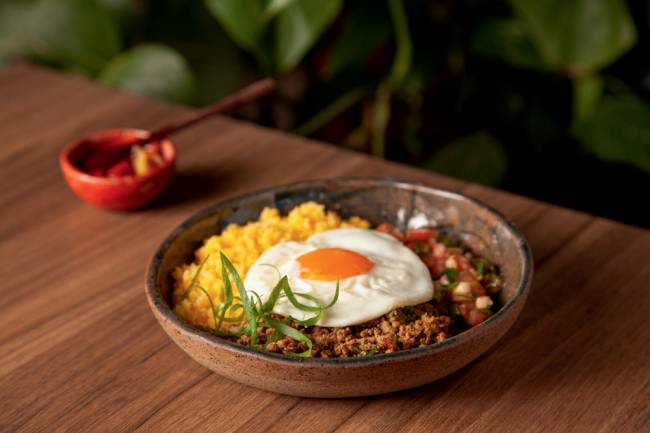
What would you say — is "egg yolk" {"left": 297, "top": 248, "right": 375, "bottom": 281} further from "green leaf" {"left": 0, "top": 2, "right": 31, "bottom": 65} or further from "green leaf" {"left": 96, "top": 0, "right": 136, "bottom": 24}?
"green leaf" {"left": 96, "top": 0, "right": 136, "bottom": 24}

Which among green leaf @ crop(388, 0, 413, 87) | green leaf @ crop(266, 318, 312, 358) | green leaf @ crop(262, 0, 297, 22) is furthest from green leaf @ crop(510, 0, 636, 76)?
green leaf @ crop(266, 318, 312, 358)

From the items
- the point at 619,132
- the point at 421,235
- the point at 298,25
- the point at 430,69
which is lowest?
the point at 430,69

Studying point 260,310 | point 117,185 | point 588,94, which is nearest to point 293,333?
point 260,310

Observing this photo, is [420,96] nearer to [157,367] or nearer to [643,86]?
[643,86]

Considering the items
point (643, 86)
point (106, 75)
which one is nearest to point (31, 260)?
point (106, 75)

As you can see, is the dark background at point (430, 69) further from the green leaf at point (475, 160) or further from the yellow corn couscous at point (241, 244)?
the yellow corn couscous at point (241, 244)

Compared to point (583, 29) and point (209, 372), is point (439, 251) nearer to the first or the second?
point (209, 372)
